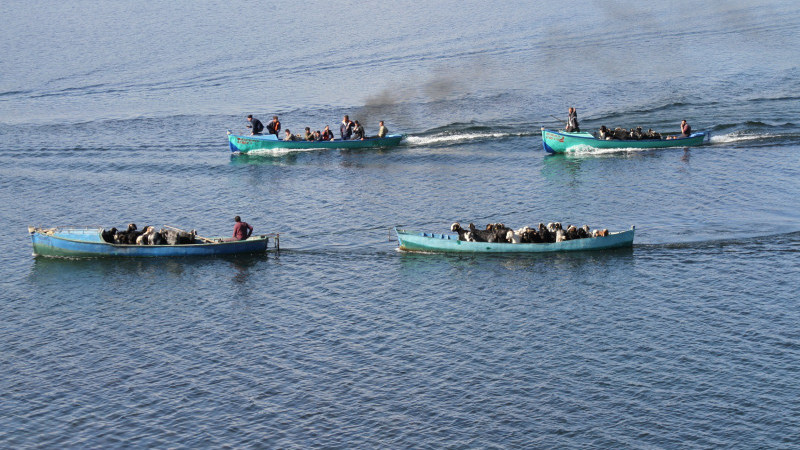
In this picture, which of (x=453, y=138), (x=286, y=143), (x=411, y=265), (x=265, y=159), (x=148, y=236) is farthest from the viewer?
(x=453, y=138)

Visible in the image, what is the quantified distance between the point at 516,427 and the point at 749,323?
15038 millimetres

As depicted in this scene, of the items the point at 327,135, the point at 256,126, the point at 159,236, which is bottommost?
the point at 159,236

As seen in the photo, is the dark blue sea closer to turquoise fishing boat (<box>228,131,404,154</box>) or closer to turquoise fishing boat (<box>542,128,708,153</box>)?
turquoise fishing boat (<box>542,128,708,153</box>)

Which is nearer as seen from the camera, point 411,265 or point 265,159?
point 411,265

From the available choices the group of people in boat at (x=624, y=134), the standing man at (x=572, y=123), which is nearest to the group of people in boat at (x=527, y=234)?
the group of people in boat at (x=624, y=134)

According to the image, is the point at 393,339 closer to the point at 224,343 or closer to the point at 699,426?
the point at 224,343

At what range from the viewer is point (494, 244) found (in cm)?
5509

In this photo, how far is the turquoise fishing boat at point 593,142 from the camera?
7806 centimetres

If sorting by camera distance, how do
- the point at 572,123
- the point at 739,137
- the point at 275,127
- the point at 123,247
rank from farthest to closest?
the point at 275,127
the point at 739,137
the point at 572,123
the point at 123,247

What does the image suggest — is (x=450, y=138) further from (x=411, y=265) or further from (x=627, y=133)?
(x=411, y=265)

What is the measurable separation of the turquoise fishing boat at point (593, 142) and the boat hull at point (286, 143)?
13.7m

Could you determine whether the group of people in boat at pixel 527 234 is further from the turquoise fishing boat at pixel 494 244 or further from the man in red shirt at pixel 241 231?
the man in red shirt at pixel 241 231

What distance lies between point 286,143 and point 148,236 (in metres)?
27.7

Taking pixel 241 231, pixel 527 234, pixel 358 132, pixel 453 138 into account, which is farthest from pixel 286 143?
pixel 527 234
